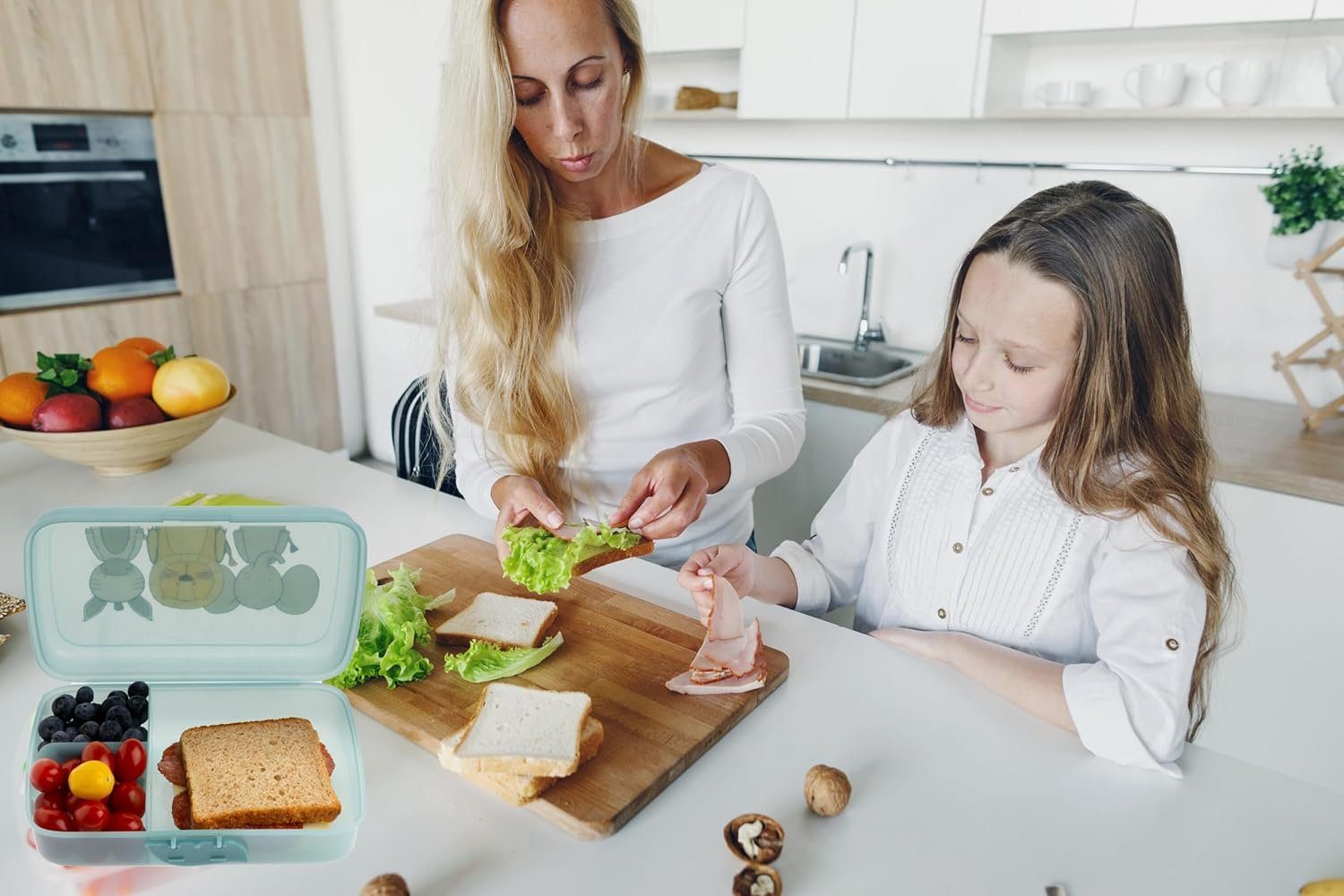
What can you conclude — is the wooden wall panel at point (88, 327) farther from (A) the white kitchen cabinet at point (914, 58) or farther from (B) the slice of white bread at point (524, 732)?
(B) the slice of white bread at point (524, 732)

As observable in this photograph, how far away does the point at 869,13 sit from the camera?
8.67 ft

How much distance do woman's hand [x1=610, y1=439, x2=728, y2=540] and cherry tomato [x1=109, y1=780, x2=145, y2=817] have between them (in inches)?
25.9

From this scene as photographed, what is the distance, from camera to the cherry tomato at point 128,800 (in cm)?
83

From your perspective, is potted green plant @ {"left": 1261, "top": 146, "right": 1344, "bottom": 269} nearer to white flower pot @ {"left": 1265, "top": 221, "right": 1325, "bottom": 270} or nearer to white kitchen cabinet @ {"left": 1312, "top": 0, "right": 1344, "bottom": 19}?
white flower pot @ {"left": 1265, "top": 221, "right": 1325, "bottom": 270}

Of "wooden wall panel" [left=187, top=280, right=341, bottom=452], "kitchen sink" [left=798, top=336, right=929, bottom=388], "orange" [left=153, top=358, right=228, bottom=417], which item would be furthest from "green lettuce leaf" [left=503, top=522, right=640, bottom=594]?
"wooden wall panel" [left=187, top=280, right=341, bottom=452]

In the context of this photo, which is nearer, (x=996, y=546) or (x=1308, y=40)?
(x=996, y=546)

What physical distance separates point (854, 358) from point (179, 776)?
2.61 meters

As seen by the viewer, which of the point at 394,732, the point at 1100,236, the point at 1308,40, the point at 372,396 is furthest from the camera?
the point at 372,396

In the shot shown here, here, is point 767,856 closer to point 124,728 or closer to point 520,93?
point 124,728

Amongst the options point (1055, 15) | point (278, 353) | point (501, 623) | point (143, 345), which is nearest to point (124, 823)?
point (501, 623)

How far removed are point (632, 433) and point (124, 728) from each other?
94cm

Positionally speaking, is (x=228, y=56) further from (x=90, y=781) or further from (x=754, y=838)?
(x=754, y=838)

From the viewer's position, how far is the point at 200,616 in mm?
933

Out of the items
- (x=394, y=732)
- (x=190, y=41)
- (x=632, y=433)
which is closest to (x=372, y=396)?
(x=190, y=41)
